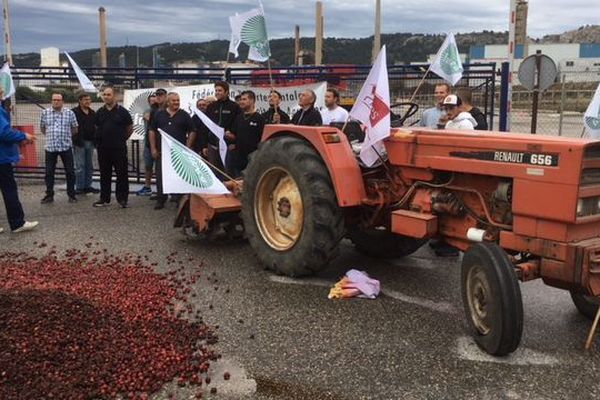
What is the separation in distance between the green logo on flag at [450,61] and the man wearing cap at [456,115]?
1.90m

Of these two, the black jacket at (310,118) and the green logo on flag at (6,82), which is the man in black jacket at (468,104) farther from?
the green logo on flag at (6,82)

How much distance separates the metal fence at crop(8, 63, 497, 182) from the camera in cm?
1019

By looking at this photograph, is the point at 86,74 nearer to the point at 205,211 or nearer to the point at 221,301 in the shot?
the point at 205,211

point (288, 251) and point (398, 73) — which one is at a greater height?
point (398, 73)

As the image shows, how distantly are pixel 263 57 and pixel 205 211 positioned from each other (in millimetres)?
2311

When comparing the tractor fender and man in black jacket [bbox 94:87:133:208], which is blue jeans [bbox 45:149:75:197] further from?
the tractor fender

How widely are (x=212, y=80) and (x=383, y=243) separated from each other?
5.92 meters

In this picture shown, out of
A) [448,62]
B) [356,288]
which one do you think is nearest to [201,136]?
[448,62]

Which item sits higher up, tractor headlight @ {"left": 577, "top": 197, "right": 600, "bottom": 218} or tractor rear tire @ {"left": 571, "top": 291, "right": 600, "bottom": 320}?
tractor headlight @ {"left": 577, "top": 197, "right": 600, "bottom": 218}

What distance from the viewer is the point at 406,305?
5.22 m

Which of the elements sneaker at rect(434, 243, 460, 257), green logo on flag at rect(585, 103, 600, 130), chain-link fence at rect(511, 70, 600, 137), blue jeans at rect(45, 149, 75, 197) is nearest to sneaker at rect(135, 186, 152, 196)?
blue jeans at rect(45, 149, 75, 197)

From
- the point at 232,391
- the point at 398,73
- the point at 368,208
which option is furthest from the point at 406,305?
the point at 398,73

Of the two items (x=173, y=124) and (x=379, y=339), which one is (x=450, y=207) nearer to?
(x=379, y=339)

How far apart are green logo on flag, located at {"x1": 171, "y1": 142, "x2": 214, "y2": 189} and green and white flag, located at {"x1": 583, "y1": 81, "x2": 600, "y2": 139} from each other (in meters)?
5.00
